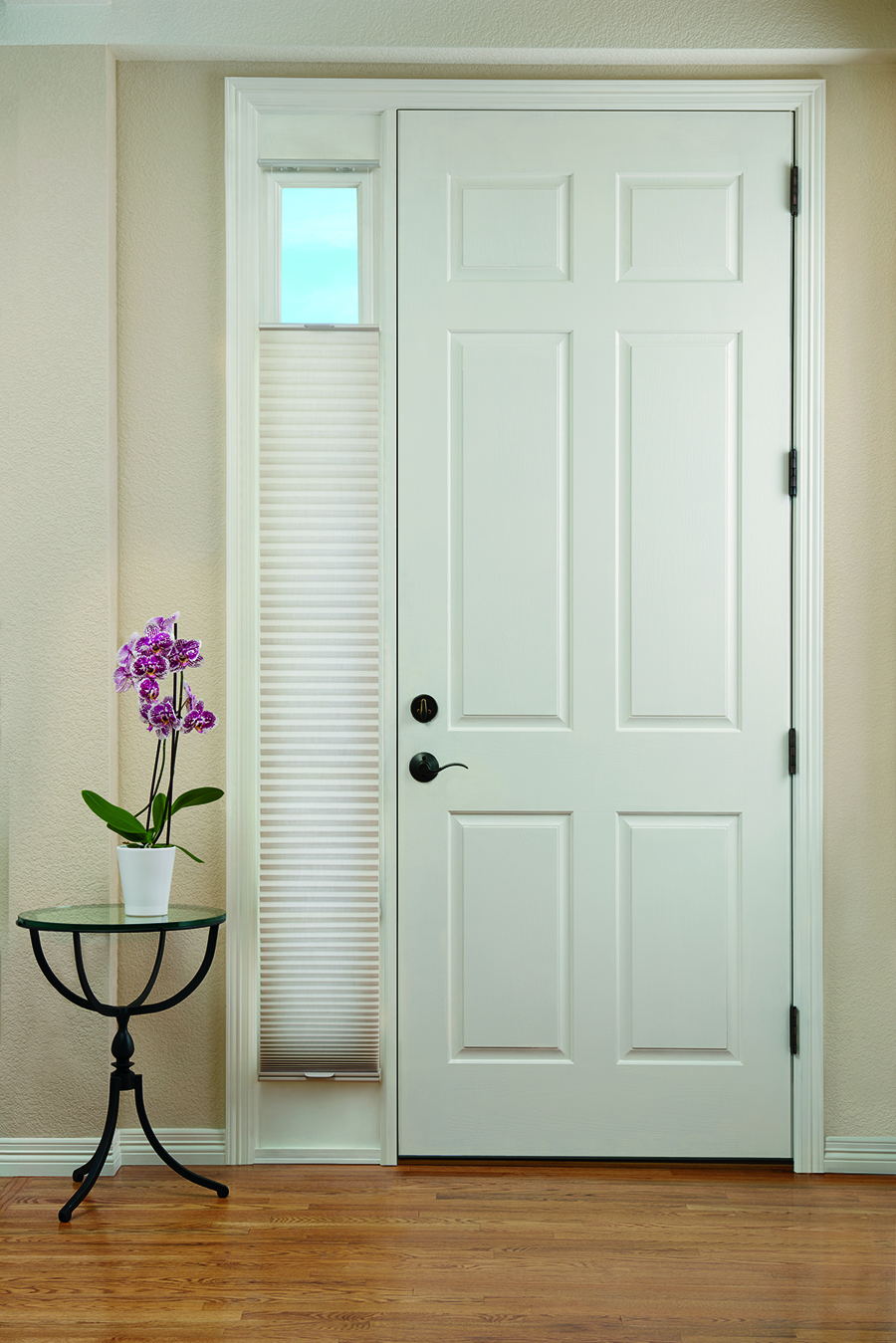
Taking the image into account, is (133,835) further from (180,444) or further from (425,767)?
(180,444)

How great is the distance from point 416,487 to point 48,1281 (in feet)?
6.16

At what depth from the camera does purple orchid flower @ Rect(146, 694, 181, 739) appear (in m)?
2.35

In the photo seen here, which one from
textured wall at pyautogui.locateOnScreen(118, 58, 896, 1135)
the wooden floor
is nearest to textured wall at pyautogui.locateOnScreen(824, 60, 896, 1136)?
textured wall at pyautogui.locateOnScreen(118, 58, 896, 1135)

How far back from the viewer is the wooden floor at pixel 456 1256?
1.92m

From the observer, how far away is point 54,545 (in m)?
2.58

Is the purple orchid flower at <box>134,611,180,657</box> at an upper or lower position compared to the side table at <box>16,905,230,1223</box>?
upper

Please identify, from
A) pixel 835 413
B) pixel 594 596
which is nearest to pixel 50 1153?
pixel 594 596

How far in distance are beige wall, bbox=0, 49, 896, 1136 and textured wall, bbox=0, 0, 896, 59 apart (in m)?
0.08

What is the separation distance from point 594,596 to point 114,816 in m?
1.25

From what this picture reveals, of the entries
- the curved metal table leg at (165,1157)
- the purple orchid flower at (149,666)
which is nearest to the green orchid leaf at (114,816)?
the purple orchid flower at (149,666)

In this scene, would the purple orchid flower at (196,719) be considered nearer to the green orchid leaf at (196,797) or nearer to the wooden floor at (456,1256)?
the green orchid leaf at (196,797)

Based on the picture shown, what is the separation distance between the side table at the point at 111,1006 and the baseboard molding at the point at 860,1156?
1.46 metres

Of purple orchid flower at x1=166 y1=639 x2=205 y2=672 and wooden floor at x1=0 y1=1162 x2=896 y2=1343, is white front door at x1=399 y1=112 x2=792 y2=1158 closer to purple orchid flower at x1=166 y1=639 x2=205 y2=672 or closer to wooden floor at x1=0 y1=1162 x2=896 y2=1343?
wooden floor at x1=0 y1=1162 x2=896 y2=1343

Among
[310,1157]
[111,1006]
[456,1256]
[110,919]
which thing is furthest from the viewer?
[310,1157]
